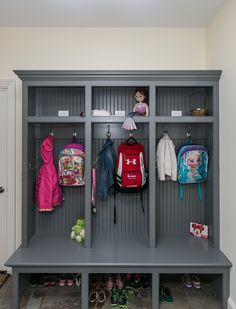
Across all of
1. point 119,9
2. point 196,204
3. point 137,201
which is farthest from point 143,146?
point 119,9

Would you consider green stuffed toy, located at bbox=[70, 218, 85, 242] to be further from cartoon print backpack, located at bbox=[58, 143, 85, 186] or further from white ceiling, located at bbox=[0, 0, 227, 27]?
white ceiling, located at bbox=[0, 0, 227, 27]

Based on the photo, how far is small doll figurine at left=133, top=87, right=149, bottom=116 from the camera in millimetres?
2527

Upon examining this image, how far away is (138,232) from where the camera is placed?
280cm

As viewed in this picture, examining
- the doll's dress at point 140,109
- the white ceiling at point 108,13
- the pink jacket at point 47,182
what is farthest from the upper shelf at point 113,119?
the white ceiling at point 108,13

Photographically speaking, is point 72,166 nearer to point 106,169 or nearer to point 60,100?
point 106,169

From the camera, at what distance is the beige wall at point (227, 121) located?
2113 mm

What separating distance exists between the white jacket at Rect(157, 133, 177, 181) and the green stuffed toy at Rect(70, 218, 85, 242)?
97 cm

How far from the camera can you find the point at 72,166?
2607mm

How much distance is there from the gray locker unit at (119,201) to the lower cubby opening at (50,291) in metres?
0.13

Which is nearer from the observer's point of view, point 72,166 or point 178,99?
point 72,166

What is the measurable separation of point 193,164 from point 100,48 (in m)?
1.65

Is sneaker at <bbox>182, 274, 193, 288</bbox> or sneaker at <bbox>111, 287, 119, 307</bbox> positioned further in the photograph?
sneaker at <bbox>182, 274, 193, 288</bbox>

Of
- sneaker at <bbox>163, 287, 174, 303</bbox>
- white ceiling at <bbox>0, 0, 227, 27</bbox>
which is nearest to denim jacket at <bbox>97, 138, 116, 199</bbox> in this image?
sneaker at <bbox>163, 287, 174, 303</bbox>

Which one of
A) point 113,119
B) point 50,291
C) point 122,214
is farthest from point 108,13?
point 50,291
